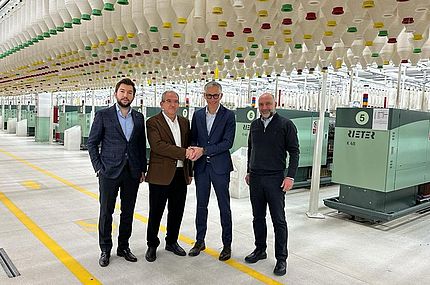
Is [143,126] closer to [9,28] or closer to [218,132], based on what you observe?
[218,132]

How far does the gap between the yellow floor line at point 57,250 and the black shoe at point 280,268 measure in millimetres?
1573

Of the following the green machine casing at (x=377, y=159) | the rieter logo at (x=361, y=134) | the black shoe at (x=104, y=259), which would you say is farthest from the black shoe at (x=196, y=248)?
the rieter logo at (x=361, y=134)

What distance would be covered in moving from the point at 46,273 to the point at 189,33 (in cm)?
257

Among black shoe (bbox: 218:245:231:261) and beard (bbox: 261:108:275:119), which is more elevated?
beard (bbox: 261:108:275:119)

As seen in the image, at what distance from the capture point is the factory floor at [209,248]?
3304 mm

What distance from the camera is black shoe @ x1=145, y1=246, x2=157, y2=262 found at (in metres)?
3.58

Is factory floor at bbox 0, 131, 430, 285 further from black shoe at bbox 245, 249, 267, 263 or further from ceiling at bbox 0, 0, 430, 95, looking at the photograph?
ceiling at bbox 0, 0, 430, 95

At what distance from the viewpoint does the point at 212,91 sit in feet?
11.8

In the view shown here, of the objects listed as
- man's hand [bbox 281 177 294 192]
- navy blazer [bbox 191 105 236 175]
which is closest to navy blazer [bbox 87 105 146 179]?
navy blazer [bbox 191 105 236 175]

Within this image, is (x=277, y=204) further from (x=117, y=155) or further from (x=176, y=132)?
(x=117, y=155)

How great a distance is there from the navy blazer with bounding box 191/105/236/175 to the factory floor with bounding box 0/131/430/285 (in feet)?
3.09

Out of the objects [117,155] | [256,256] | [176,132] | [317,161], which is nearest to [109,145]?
[117,155]

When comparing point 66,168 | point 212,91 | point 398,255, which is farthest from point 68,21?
point 66,168

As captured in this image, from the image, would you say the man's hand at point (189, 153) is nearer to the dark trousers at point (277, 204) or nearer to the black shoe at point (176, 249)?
the dark trousers at point (277, 204)
